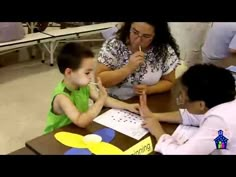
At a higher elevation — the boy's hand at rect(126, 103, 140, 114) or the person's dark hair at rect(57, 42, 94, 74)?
the person's dark hair at rect(57, 42, 94, 74)

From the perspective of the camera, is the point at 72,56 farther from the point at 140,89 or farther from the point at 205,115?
the point at 205,115

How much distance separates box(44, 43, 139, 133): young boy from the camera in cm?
117

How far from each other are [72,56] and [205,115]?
571mm

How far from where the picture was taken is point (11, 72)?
3.29 metres

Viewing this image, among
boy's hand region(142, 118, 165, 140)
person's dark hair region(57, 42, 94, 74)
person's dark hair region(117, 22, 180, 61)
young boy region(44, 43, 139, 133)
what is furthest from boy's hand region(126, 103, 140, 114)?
person's dark hair region(117, 22, 180, 61)

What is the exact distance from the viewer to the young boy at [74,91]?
3.84ft

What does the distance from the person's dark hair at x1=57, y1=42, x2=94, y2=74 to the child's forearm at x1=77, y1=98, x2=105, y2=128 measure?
0.57 feet

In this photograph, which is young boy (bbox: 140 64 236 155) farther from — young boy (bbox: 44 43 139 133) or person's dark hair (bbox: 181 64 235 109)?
young boy (bbox: 44 43 139 133)

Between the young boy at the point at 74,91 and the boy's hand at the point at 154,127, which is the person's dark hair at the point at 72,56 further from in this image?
the boy's hand at the point at 154,127

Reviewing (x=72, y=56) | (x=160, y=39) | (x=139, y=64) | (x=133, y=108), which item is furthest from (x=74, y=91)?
(x=160, y=39)

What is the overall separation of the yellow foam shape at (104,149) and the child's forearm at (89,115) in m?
0.13

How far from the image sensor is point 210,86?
0.98 metres
